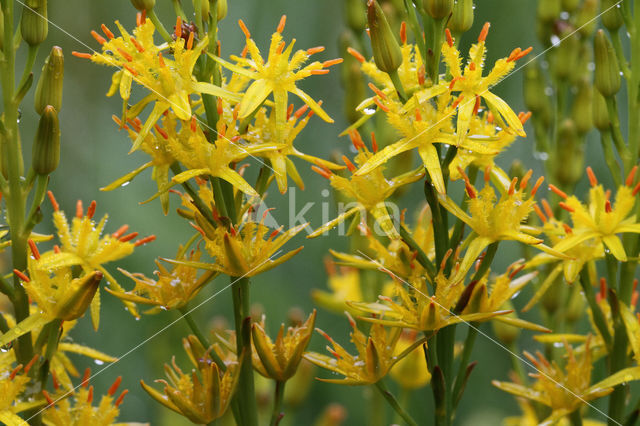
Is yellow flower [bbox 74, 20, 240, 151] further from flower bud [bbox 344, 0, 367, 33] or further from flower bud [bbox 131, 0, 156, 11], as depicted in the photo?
flower bud [bbox 344, 0, 367, 33]

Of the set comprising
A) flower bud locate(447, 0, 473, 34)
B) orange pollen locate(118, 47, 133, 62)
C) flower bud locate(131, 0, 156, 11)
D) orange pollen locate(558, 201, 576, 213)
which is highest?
flower bud locate(131, 0, 156, 11)

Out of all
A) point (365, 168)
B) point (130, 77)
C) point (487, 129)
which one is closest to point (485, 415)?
point (487, 129)

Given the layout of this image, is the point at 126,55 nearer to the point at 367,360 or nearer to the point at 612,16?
the point at 367,360

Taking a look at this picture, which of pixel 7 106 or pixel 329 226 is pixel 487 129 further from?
pixel 7 106

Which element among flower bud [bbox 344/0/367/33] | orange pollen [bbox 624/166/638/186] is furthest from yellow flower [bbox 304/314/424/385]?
flower bud [bbox 344/0/367/33]

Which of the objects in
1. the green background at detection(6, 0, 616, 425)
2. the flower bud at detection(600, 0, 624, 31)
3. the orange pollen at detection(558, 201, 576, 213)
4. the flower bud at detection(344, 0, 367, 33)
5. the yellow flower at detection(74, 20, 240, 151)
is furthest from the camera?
the green background at detection(6, 0, 616, 425)

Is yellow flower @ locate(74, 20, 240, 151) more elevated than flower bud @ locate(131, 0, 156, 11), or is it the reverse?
flower bud @ locate(131, 0, 156, 11)

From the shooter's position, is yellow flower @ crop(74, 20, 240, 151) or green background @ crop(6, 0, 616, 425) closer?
yellow flower @ crop(74, 20, 240, 151)

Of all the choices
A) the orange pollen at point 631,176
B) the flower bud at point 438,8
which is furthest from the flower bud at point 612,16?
the flower bud at point 438,8

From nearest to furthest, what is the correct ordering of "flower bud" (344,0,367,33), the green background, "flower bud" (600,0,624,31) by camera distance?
"flower bud" (600,0,624,31)
"flower bud" (344,0,367,33)
the green background
